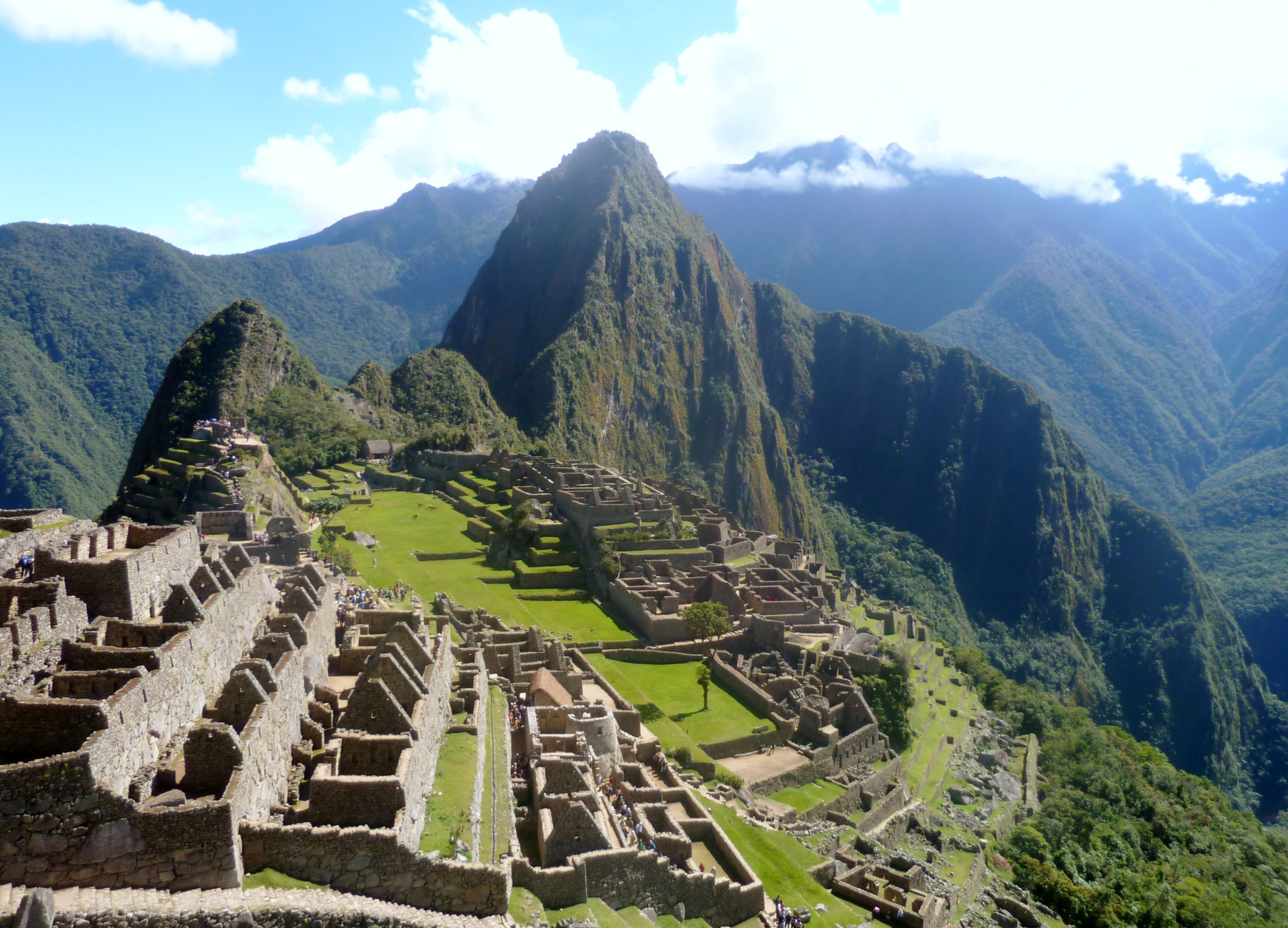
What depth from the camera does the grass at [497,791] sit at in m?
15.6

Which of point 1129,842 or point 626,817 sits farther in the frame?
point 1129,842

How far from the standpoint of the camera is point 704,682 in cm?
3669

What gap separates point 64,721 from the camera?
11.0 metres

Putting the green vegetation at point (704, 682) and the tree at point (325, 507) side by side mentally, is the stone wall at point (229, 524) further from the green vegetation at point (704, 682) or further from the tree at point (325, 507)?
the tree at point (325, 507)

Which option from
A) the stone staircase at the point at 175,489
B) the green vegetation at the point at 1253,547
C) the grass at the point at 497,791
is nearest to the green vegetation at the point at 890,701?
the grass at the point at 497,791

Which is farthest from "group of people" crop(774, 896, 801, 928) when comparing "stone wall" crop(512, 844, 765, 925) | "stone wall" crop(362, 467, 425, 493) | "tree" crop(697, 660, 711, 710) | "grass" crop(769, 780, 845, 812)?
"stone wall" crop(362, 467, 425, 493)

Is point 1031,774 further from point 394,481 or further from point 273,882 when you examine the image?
point 394,481

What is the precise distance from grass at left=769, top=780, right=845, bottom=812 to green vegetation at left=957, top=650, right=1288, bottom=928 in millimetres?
9538

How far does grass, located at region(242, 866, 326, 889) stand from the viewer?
11664 mm

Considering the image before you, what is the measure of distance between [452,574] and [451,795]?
32.2 meters

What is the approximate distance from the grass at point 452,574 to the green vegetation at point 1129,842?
22614 mm

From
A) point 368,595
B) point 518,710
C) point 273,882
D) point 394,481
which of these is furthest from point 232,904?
point 394,481

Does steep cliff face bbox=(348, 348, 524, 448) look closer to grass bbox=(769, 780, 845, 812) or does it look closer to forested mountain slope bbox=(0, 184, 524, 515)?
forested mountain slope bbox=(0, 184, 524, 515)

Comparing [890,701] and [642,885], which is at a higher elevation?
[642,885]
